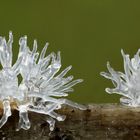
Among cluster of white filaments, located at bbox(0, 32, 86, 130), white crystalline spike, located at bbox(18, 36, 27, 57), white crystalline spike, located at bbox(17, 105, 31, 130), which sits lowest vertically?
white crystalline spike, located at bbox(17, 105, 31, 130)

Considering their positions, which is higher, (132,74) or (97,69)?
(97,69)

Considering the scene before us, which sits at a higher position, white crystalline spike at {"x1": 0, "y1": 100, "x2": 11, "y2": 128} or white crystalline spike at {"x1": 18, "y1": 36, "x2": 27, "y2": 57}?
white crystalline spike at {"x1": 18, "y1": 36, "x2": 27, "y2": 57}

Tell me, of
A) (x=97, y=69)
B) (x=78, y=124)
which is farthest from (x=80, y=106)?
(x=97, y=69)

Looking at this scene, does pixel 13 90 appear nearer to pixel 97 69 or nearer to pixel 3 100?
pixel 3 100
